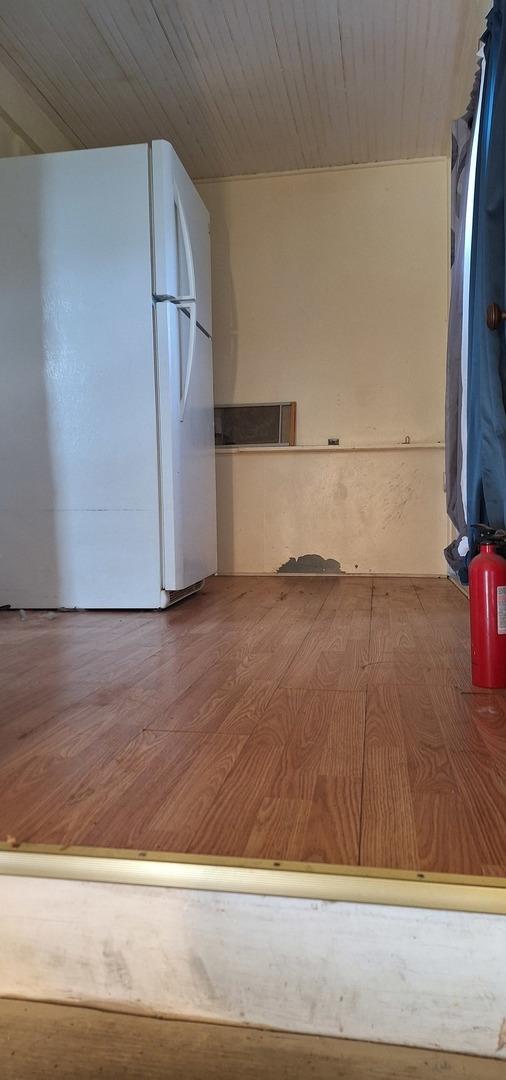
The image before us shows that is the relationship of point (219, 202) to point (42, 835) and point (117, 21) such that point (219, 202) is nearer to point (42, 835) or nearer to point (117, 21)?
point (117, 21)

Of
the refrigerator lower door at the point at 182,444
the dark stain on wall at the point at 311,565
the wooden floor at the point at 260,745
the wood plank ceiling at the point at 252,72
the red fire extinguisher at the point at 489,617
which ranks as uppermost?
the wood plank ceiling at the point at 252,72

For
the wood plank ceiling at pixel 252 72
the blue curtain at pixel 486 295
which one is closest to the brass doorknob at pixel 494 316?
the blue curtain at pixel 486 295

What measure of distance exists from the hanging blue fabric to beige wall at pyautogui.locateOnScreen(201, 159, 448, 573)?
1.50 meters

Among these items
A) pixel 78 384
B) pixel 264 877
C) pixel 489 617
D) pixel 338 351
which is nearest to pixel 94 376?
pixel 78 384

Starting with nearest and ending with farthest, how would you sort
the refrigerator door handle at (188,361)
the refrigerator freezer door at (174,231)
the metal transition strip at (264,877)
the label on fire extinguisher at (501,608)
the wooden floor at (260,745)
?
the metal transition strip at (264,877) < the wooden floor at (260,745) < the label on fire extinguisher at (501,608) < the refrigerator freezer door at (174,231) < the refrigerator door handle at (188,361)

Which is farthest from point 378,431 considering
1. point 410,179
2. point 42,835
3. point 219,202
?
point 42,835

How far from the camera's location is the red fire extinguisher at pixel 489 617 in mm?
1398

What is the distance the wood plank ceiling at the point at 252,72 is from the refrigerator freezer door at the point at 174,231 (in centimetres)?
54

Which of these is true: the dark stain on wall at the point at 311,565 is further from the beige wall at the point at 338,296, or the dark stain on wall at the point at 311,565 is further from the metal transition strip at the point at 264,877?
the metal transition strip at the point at 264,877

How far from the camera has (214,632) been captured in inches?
83.7

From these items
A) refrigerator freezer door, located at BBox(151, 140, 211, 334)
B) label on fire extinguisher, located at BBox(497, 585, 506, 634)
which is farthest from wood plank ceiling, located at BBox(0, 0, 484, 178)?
label on fire extinguisher, located at BBox(497, 585, 506, 634)

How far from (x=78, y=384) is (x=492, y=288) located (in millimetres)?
1544

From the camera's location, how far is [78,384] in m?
2.56

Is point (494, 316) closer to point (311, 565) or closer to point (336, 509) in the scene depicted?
point (336, 509)
